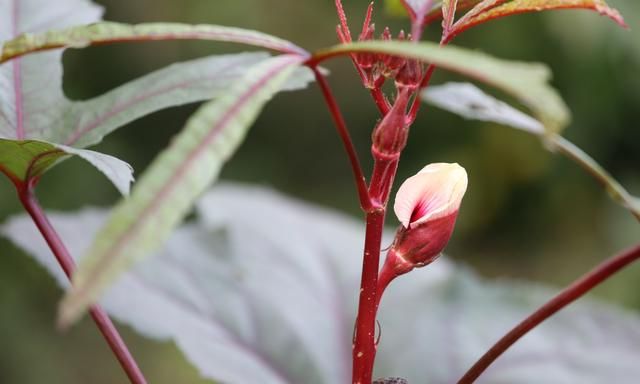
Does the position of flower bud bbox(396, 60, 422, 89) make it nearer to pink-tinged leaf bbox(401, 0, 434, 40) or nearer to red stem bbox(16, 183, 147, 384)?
pink-tinged leaf bbox(401, 0, 434, 40)

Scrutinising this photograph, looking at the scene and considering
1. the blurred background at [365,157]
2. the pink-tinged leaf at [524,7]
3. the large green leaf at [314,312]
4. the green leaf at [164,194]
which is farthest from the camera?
the blurred background at [365,157]

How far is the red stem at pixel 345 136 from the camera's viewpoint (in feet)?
0.87

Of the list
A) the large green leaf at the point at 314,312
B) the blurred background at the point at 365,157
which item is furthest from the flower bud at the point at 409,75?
the blurred background at the point at 365,157

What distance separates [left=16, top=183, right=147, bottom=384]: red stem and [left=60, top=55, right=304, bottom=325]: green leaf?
14 centimetres

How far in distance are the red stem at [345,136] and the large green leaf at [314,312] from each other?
22cm

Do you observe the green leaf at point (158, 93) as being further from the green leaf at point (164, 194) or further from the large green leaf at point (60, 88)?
the green leaf at point (164, 194)

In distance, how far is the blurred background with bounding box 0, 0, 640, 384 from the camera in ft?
4.05

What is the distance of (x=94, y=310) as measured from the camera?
1.03 feet

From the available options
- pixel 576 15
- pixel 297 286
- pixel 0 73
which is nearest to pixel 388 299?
pixel 297 286

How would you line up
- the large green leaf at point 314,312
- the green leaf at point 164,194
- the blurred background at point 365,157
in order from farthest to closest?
the blurred background at point 365,157 < the large green leaf at point 314,312 < the green leaf at point 164,194

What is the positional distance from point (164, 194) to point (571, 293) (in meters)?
0.16

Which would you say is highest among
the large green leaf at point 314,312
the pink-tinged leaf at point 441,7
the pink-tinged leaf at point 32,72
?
the pink-tinged leaf at point 441,7

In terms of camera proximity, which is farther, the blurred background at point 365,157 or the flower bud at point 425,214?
the blurred background at point 365,157

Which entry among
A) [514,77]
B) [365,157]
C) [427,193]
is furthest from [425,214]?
[365,157]
